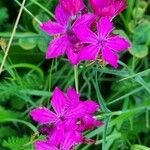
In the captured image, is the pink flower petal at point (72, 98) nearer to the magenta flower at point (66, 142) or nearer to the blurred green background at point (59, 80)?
the magenta flower at point (66, 142)

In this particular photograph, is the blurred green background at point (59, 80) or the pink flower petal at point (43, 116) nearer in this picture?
the pink flower petal at point (43, 116)

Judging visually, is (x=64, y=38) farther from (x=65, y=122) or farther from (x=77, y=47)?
(x=65, y=122)

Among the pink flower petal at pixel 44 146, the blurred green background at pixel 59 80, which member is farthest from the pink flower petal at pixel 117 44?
the blurred green background at pixel 59 80

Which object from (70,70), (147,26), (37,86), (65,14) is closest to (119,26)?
(147,26)

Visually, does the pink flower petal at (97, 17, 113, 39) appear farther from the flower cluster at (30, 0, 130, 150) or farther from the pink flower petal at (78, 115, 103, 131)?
the pink flower petal at (78, 115, 103, 131)

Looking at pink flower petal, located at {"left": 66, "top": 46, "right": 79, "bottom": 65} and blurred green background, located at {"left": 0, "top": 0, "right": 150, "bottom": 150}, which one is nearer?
pink flower petal, located at {"left": 66, "top": 46, "right": 79, "bottom": 65}

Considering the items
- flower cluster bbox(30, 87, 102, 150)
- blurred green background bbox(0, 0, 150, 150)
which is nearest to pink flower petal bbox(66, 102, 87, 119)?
flower cluster bbox(30, 87, 102, 150)

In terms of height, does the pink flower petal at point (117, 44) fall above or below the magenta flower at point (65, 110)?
above

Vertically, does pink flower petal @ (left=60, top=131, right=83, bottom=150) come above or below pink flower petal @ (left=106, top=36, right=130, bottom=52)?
below
